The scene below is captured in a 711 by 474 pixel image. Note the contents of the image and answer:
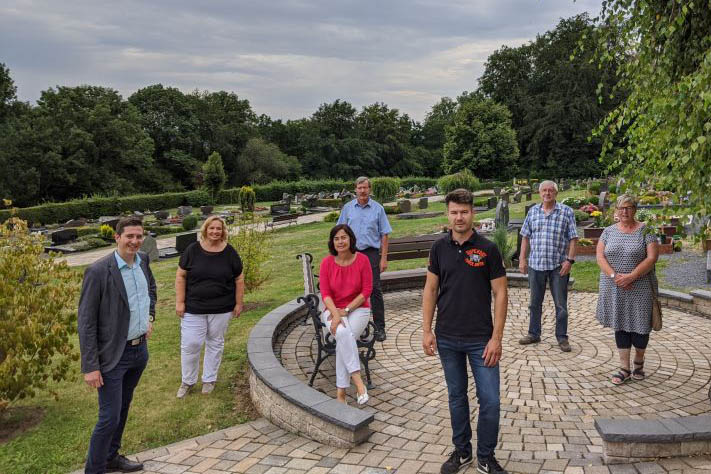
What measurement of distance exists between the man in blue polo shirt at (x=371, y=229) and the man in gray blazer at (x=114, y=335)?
2866mm

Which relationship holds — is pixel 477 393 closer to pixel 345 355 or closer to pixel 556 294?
pixel 345 355

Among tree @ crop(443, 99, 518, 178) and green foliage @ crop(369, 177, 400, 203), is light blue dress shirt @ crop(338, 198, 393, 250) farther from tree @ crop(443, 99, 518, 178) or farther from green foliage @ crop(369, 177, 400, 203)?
tree @ crop(443, 99, 518, 178)

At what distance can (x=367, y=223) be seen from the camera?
6195 mm

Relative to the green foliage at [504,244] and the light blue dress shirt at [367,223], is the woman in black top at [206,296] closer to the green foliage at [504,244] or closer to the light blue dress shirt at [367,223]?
the light blue dress shirt at [367,223]

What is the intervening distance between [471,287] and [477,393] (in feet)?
2.36

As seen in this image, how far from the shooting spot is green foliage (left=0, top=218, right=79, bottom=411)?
448 centimetres

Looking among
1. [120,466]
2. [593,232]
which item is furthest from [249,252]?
[593,232]

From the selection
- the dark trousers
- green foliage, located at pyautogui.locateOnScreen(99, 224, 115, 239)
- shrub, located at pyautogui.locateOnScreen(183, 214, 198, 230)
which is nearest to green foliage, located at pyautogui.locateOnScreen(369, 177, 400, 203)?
shrub, located at pyautogui.locateOnScreen(183, 214, 198, 230)

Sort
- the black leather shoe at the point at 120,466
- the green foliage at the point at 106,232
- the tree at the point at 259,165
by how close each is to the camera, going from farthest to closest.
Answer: the tree at the point at 259,165 < the green foliage at the point at 106,232 < the black leather shoe at the point at 120,466

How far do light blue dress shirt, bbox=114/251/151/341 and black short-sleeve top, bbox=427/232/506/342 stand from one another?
7.03ft

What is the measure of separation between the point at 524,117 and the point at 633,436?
5930cm

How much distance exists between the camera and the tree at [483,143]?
51.5 meters

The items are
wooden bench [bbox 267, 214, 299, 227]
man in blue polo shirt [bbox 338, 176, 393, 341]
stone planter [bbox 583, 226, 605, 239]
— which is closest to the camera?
man in blue polo shirt [bbox 338, 176, 393, 341]

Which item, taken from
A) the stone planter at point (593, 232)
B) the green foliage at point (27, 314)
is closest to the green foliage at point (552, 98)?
the stone planter at point (593, 232)
